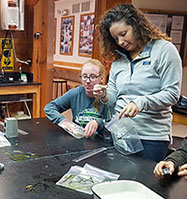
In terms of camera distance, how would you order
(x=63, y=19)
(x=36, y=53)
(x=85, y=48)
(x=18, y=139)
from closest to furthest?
(x=18, y=139) → (x=36, y=53) → (x=85, y=48) → (x=63, y=19)

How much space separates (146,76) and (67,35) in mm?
5731

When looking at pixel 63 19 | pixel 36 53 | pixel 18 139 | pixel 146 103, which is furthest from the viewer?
pixel 63 19

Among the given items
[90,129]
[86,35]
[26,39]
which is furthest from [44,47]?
[86,35]

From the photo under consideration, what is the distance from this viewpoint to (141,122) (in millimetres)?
1536

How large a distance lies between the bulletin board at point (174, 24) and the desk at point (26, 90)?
212 centimetres

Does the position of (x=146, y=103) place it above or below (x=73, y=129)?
above

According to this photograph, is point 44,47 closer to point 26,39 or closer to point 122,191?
point 26,39

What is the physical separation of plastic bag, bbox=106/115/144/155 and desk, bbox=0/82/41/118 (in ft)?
6.32

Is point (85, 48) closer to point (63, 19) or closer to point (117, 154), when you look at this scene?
point (63, 19)

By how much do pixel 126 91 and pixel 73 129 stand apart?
0.46 meters

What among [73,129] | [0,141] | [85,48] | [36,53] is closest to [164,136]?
[73,129]

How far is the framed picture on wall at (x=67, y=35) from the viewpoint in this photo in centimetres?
682

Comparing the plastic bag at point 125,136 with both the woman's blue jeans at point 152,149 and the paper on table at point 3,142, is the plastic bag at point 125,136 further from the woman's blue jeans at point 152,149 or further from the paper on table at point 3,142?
the paper on table at point 3,142

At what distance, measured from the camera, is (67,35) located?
6.98 metres
